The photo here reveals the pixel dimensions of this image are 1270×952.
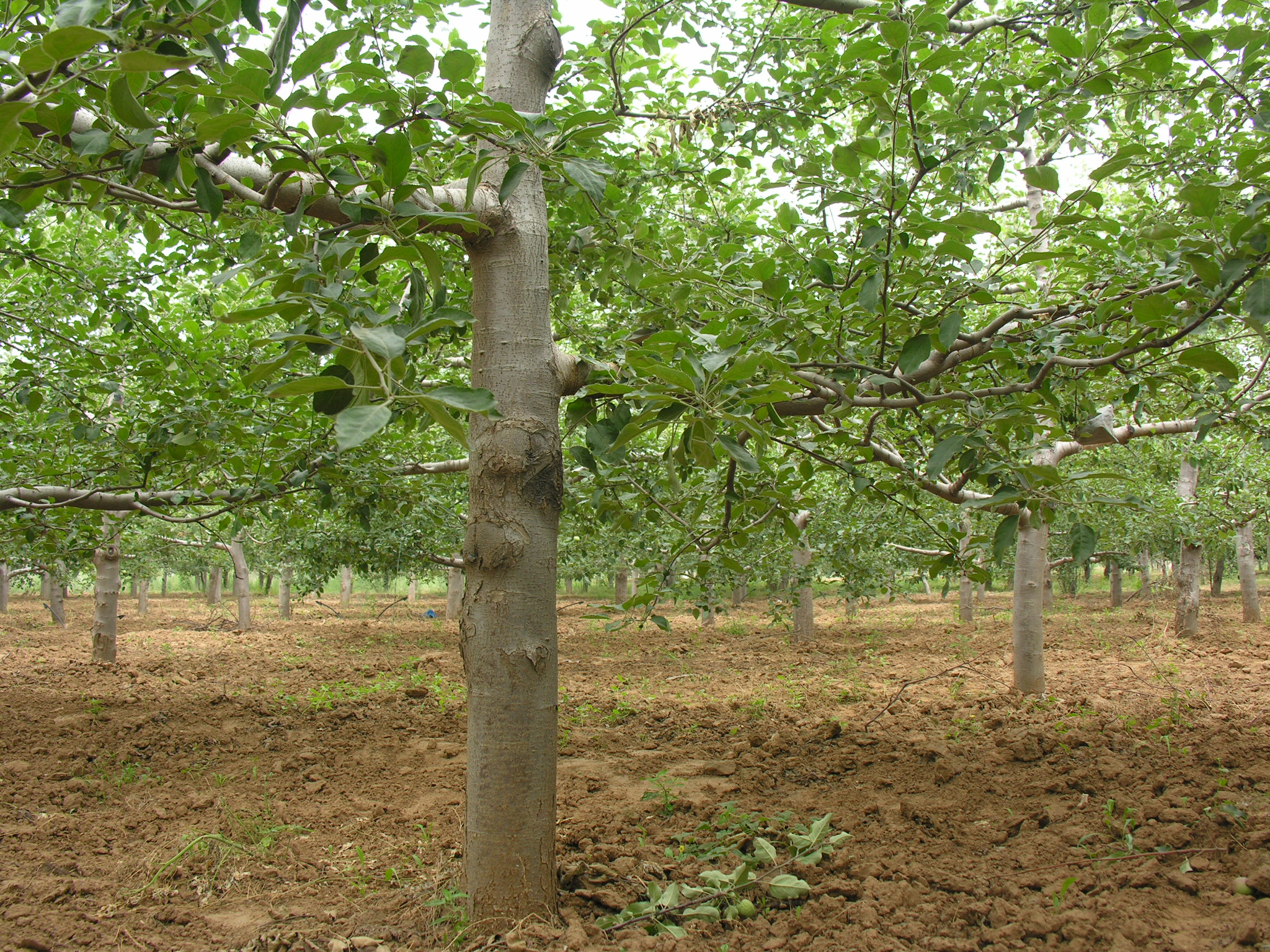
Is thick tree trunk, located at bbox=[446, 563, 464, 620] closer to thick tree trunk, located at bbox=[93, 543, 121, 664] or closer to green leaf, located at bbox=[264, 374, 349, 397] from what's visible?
thick tree trunk, located at bbox=[93, 543, 121, 664]

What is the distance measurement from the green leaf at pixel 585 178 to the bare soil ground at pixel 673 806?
1997mm

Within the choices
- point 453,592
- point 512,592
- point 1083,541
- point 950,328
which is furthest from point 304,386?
point 453,592

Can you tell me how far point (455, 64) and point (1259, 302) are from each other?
1961mm

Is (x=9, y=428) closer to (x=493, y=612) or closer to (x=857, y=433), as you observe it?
(x=493, y=612)

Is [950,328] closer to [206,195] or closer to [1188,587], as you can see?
[206,195]

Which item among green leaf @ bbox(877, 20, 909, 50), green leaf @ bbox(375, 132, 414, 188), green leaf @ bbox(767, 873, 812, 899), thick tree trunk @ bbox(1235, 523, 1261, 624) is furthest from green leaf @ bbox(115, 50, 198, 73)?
thick tree trunk @ bbox(1235, 523, 1261, 624)

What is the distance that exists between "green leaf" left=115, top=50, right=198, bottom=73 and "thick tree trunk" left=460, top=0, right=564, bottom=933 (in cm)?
120

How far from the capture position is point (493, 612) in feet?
7.42

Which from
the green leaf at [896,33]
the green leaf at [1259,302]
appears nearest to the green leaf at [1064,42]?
the green leaf at [896,33]

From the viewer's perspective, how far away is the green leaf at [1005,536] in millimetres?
1841

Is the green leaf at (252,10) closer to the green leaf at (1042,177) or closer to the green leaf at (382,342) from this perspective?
the green leaf at (382,342)

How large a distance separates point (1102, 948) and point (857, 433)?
258 centimetres

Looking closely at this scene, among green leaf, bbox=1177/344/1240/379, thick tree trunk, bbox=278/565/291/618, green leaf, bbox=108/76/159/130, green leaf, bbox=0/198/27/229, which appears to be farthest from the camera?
thick tree trunk, bbox=278/565/291/618

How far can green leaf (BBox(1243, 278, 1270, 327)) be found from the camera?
1.64 meters
